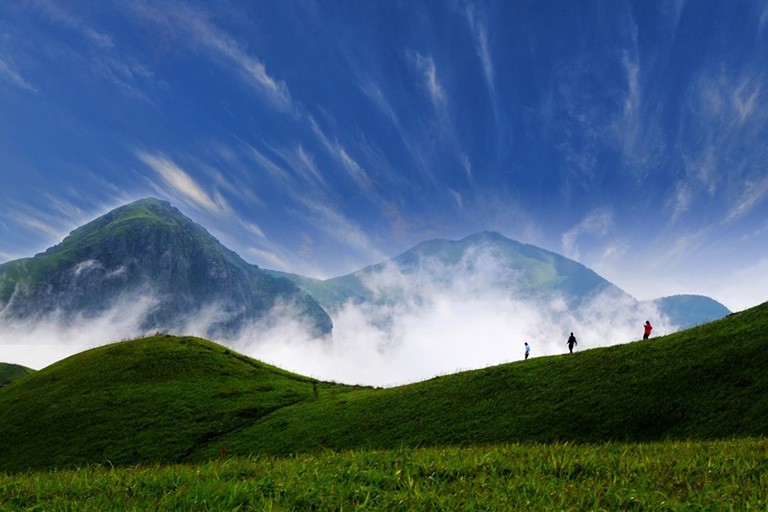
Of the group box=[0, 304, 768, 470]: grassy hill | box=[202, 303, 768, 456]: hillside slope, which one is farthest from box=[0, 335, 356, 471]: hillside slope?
box=[202, 303, 768, 456]: hillside slope

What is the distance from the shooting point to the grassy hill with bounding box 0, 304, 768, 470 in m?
33.0

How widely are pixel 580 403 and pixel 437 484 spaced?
35971 millimetres

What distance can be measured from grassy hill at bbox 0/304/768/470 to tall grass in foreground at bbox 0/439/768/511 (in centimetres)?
2101

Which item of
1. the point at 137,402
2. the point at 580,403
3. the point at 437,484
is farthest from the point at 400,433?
the point at 137,402

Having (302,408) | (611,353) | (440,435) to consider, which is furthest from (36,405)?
(611,353)

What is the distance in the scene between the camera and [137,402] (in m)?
64.9

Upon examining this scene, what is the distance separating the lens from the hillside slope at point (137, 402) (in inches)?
2085

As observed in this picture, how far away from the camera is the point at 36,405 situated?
67.6m

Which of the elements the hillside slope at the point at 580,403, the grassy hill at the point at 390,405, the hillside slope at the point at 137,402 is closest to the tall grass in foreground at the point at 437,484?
the hillside slope at the point at 580,403

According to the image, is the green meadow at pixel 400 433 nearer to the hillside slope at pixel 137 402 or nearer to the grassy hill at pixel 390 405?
the grassy hill at pixel 390 405

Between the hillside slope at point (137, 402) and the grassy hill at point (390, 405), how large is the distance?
25cm

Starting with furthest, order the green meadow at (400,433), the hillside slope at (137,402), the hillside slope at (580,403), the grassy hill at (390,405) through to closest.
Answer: the hillside slope at (137,402), the grassy hill at (390,405), the hillside slope at (580,403), the green meadow at (400,433)

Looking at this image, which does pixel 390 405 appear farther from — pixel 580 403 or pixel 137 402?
pixel 137 402

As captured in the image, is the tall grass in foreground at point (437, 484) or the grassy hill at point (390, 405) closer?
the tall grass in foreground at point (437, 484)
